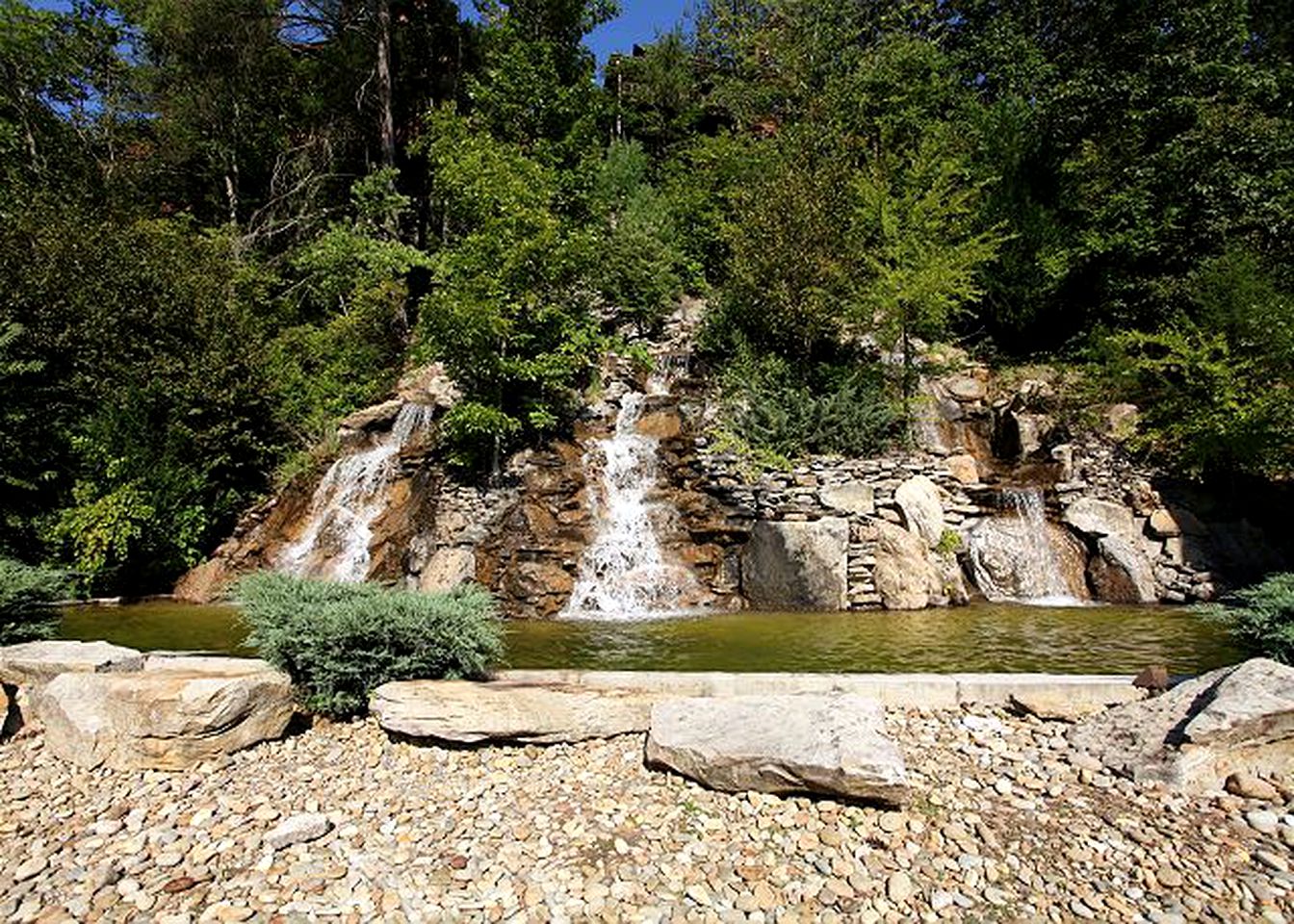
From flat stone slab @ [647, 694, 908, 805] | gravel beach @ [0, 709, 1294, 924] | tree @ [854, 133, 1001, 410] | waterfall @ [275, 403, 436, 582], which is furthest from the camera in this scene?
tree @ [854, 133, 1001, 410]

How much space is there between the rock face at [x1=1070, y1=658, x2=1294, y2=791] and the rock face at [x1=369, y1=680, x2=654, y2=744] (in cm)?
291

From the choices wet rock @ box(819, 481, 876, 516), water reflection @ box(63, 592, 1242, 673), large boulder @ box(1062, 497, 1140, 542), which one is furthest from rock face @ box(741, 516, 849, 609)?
large boulder @ box(1062, 497, 1140, 542)

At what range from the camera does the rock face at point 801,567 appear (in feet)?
31.2

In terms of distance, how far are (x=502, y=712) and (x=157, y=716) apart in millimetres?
2067

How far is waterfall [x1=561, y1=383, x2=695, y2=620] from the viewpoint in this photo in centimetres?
985

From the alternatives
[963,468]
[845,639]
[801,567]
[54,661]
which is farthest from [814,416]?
[54,661]

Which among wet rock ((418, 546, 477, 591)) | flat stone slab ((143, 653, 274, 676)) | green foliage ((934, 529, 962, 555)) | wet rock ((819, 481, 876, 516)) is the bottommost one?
flat stone slab ((143, 653, 274, 676))

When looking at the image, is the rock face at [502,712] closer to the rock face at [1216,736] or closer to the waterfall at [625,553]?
the rock face at [1216,736]

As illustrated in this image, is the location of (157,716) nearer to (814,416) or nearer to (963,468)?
(814,416)

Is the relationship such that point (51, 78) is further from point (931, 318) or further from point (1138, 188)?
point (1138, 188)

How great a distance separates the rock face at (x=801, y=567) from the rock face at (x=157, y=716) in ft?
22.8

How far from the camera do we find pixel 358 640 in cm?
468

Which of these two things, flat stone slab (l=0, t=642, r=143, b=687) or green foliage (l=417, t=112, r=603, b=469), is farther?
→ green foliage (l=417, t=112, r=603, b=469)

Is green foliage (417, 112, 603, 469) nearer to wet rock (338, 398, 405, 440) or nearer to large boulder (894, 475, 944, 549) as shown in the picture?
wet rock (338, 398, 405, 440)
